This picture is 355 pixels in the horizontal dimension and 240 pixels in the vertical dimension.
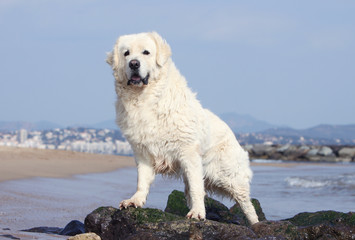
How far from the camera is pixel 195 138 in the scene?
5582 millimetres

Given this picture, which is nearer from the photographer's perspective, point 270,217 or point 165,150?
point 165,150

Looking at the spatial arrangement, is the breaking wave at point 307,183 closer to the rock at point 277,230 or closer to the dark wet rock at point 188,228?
the dark wet rock at point 188,228

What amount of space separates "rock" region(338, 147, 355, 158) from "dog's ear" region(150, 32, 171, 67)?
2738 centimetres

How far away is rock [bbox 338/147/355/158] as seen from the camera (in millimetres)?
31047

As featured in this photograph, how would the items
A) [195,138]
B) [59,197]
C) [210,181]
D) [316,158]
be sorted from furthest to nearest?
[316,158] → [59,197] → [210,181] → [195,138]

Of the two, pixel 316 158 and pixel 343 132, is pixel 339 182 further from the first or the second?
pixel 343 132

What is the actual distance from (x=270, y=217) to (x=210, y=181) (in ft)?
7.71

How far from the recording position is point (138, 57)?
5496 mm

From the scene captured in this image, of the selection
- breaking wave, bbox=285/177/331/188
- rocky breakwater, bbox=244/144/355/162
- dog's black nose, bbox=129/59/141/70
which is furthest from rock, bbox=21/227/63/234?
rocky breakwater, bbox=244/144/355/162

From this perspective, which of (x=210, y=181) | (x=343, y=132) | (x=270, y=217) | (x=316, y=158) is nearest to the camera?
(x=210, y=181)

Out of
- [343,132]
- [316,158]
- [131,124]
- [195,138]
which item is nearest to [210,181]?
[195,138]

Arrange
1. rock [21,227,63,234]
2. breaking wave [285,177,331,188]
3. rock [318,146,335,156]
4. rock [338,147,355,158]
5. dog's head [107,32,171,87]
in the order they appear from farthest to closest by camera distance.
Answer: rock [318,146,335,156] < rock [338,147,355,158] < breaking wave [285,177,331,188] < rock [21,227,63,234] < dog's head [107,32,171,87]

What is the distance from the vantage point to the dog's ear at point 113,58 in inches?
228

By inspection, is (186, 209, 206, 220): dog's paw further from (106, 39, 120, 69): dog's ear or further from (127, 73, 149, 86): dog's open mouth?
(106, 39, 120, 69): dog's ear
